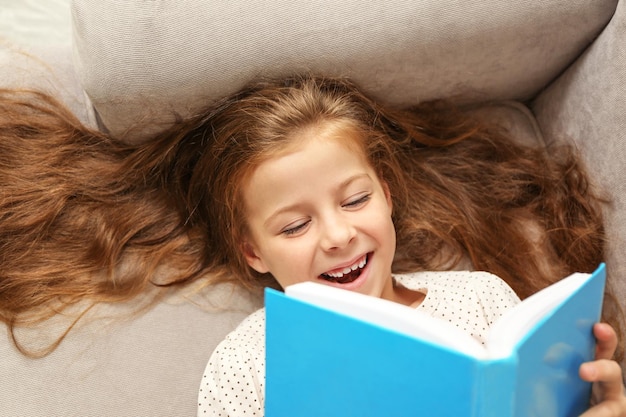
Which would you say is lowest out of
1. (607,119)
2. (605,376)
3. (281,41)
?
(605,376)

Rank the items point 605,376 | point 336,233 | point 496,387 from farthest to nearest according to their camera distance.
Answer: point 336,233
point 605,376
point 496,387

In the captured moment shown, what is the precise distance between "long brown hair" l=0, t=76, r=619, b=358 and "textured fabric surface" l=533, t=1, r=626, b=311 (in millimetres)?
48

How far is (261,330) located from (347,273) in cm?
20

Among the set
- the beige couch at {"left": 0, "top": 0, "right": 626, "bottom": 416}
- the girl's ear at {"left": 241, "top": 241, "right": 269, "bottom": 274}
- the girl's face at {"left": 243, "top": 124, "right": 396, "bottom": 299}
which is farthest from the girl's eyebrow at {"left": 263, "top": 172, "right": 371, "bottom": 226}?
the beige couch at {"left": 0, "top": 0, "right": 626, "bottom": 416}

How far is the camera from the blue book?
750 millimetres

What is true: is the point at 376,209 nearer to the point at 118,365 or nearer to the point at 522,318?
the point at 522,318

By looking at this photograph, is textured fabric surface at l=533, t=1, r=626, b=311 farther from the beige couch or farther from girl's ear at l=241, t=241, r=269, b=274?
girl's ear at l=241, t=241, r=269, b=274

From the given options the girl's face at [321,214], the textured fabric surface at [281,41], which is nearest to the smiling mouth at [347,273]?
the girl's face at [321,214]

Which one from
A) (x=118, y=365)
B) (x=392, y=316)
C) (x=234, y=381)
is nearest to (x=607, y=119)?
(x=392, y=316)

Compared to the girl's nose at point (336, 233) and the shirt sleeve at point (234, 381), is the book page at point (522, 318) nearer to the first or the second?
the girl's nose at point (336, 233)

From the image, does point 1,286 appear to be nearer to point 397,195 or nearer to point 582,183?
point 397,195

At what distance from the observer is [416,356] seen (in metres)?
0.78

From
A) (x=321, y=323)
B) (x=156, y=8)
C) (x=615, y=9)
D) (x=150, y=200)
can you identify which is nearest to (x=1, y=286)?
(x=150, y=200)

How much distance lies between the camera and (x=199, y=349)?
1.28 m
